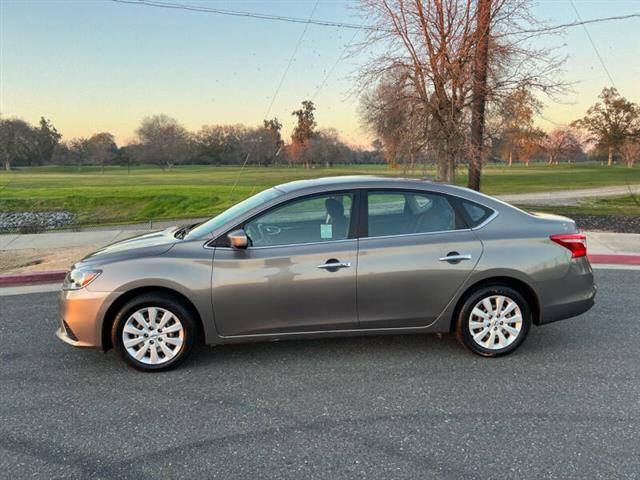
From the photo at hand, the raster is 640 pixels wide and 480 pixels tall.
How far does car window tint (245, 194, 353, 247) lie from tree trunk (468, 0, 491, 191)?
846cm

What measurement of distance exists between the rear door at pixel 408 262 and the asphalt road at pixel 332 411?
469 millimetres

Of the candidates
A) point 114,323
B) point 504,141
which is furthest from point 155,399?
point 504,141

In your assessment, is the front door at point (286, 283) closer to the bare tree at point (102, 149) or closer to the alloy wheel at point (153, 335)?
the alloy wheel at point (153, 335)

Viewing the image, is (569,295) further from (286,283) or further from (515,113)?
(515,113)

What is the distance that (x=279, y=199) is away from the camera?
12.6 feet

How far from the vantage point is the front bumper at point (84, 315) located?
3.56 meters

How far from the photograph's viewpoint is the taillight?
392 cm

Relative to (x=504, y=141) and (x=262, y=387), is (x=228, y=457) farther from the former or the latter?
(x=504, y=141)

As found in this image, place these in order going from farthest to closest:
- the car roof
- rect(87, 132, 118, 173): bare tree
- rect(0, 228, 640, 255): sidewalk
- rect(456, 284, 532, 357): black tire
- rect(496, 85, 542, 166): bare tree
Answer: rect(87, 132, 118, 173): bare tree, rect(496, 85, 542, 166): bare tree, rect(0, 228, 640, 255): sidewalk, the car roof, rect(456, 284, 532, 357): black tire

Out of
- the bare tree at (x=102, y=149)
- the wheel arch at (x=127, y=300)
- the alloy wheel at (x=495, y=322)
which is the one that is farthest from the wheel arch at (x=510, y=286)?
the bare tree at (x=102, y=149)

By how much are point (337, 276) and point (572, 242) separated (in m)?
2.08

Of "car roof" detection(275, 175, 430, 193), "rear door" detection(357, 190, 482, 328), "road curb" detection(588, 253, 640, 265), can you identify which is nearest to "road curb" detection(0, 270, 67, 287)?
"car roof" detection(275, 175, 430, 193)

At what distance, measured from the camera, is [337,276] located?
3.65 m

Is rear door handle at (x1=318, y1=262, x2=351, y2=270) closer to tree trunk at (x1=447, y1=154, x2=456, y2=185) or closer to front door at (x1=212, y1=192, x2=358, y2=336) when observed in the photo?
front door at (x1=212, y1=192, x2=358, y2=336)
